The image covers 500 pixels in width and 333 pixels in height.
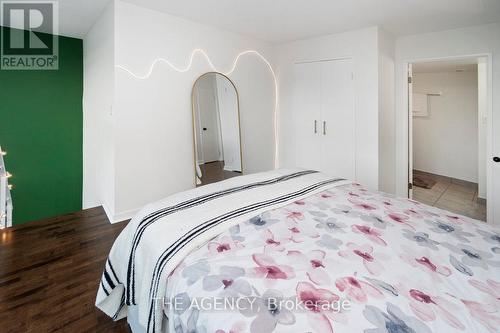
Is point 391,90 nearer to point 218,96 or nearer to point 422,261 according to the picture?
point 218,96

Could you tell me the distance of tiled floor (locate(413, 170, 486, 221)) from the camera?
147 inches

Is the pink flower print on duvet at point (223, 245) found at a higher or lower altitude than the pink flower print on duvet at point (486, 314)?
higher

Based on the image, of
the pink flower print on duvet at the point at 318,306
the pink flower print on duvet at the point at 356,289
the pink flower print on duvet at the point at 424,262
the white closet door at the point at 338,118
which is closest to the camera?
the pink flower print on duvet at the point at 318,306

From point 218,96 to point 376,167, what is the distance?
88.7 inches

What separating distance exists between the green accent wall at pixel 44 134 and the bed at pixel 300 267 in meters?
3.01

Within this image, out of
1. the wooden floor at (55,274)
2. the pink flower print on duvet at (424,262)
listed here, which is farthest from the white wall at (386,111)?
the wooden floor at (55,274)

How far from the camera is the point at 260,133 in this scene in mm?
4191

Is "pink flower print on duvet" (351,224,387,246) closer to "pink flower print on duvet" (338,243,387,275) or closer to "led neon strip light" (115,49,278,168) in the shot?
"pink flower print on duvet" (338,243,387,275)

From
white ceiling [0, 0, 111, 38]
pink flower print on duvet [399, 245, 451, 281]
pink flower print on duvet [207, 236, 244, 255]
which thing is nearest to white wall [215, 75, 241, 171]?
white ceiling [0, 0, 111, 38]

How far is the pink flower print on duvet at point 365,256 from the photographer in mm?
1021

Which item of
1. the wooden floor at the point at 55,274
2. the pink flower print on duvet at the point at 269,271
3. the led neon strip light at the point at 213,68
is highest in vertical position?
the led neon strip light at the point at 213,68

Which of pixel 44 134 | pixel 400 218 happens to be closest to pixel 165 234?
pixel 400 218

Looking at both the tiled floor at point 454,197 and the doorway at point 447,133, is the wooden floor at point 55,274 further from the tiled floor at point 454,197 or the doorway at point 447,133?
the doorway at point 447,133

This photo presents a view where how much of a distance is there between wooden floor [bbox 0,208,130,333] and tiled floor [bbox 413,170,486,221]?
431 cm
